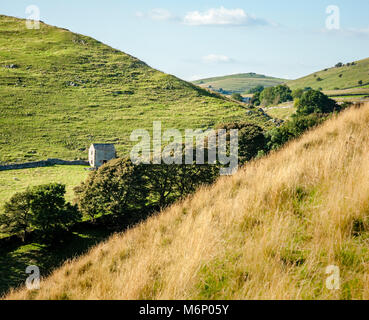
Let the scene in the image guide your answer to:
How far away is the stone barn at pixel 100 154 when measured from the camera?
5903 cm

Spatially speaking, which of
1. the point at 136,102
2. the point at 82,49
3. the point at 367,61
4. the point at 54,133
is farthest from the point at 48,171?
the point at 367,61

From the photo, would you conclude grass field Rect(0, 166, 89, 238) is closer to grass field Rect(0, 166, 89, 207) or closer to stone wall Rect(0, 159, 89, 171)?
grass field Rect(0, 166, 89, 207)

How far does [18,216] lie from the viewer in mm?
29797

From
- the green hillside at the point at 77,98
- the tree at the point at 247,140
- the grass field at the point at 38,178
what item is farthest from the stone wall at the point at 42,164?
the tree at the point at 247,140

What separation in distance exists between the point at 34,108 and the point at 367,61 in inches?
8072

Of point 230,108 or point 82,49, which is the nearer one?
point 230,108

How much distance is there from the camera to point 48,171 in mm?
52125

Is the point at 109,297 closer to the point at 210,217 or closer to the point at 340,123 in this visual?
the point at 210,217

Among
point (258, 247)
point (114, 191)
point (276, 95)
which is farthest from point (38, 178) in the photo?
point (276, 95)

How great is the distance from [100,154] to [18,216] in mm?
31013

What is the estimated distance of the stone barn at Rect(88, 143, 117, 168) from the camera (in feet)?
194

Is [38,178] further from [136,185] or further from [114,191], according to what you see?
[136,185]

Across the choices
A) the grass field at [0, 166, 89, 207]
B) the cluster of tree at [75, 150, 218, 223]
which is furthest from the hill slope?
the grass field at [0, 166, 89, 207]

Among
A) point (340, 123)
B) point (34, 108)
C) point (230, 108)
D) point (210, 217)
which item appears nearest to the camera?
point (210, 217)
